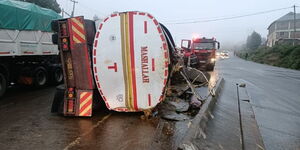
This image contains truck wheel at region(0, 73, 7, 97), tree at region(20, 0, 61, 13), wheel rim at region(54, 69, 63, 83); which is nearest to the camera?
truck wheel at region(0, 73, 7, 97)

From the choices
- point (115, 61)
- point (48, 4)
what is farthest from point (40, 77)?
point (48, 4)

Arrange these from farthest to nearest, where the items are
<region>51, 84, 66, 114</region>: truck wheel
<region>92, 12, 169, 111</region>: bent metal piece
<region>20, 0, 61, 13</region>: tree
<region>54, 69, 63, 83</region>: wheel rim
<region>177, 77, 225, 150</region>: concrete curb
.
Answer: <region>20, 0, 61, 13</region>: tree → <region>54, 69, 63, 83</region>: wheel rim → <region>51, 84, 66, 114</region>: truck wheel → <region>92, 12, 169, 111</region>: bent metal piece → <region>177, 77, 225, 150</region>: concrete curb

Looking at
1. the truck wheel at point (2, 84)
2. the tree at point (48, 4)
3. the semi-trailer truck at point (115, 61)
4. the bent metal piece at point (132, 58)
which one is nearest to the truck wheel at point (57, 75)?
the truck wheel at point (2, 84)

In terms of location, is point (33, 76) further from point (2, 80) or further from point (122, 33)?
point (122, 33)

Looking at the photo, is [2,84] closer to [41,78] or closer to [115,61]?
[41,78]

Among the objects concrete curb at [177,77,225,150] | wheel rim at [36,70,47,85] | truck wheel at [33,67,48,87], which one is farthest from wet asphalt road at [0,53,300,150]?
wheel rim at [36,70,47,85]

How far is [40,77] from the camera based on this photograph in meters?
7.73

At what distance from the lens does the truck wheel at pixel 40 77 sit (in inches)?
288

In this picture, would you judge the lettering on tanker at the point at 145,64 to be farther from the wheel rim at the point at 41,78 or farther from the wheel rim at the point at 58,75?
the wheel rim at the point at 58,75

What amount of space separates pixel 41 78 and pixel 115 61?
5440 mm

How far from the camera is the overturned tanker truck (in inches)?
145

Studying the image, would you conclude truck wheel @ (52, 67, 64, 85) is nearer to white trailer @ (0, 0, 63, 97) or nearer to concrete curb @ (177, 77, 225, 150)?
white trailer @ (0, 0, 63, 97)

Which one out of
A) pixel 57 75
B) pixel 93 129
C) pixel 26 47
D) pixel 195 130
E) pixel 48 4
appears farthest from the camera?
pixel 48 4

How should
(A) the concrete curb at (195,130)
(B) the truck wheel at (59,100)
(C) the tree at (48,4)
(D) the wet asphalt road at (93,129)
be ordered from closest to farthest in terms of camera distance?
(A) the concrete curb at (195,130) → (D) the wet asphalt road at (93,129) → (B) the truck wheel at (59,100) → (C) the tree at (48,4)
